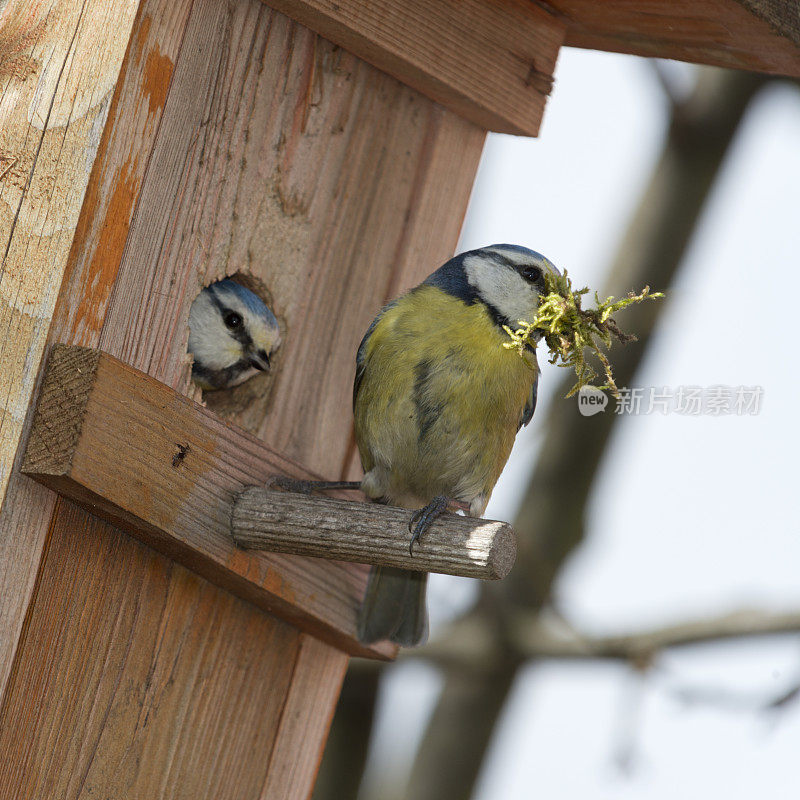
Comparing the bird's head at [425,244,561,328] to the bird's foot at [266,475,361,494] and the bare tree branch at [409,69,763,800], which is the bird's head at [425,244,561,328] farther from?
the bare tree branch at [409,69,763,800]

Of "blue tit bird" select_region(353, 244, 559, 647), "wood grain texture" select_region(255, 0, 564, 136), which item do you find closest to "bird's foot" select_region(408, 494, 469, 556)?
"blue tit bird" select_region(353, 244, 559, 647)

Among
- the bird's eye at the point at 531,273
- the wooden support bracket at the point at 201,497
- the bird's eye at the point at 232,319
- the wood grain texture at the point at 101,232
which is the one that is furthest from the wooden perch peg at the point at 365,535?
the bird's eye at the point at 531,273

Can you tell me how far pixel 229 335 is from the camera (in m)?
→ 3.06

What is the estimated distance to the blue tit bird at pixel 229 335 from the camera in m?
2.82

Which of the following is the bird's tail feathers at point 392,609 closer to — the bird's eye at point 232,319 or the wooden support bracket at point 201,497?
the wooden support bracket at point 201,497

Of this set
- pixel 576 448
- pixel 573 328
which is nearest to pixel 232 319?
pixel 573 328

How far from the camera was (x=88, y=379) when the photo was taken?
2109 millimetres

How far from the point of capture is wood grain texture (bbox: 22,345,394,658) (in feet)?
6.91

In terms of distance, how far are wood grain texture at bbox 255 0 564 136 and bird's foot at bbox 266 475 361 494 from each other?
3.19 ft

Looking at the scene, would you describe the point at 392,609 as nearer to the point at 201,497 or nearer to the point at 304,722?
the point at 304,722

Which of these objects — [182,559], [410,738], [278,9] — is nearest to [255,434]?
[182,559]

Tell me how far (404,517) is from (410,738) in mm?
2459

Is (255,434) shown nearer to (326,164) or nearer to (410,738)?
(326,164)

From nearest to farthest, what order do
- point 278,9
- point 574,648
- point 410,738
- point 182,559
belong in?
point 182,559 < point 278,9 < point 574,648 < point 410,738
